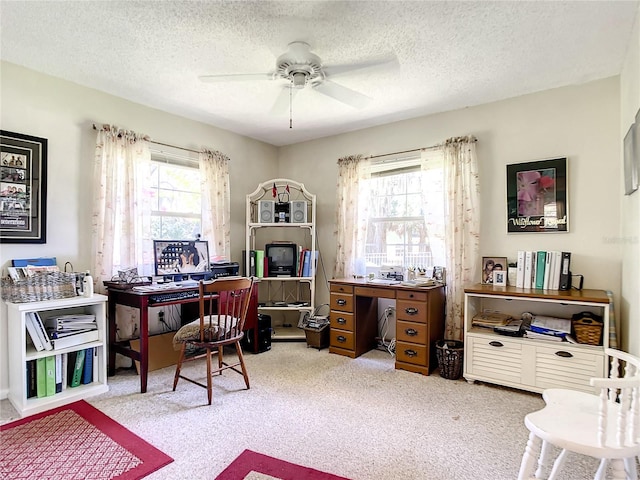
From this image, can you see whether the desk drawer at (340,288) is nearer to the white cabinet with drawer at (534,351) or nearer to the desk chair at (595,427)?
the white cabinet with drawer at (534,351)

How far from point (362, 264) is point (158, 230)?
2.20 meters

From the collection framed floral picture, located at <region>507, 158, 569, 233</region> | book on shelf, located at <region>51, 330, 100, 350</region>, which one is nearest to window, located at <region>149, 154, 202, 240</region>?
book on shelf, located at <region>51, 330, 100, 350</region>

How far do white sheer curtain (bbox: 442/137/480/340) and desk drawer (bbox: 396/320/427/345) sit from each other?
42 centimetres

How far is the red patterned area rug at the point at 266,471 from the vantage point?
66.7 inches

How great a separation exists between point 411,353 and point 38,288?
115 inches

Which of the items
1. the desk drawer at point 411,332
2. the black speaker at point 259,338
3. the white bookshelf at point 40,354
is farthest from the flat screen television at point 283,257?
the white bookshelf at point 40,354

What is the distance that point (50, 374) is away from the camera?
246 cm

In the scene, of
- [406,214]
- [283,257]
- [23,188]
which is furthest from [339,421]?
[23,188]

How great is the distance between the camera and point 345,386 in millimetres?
2824

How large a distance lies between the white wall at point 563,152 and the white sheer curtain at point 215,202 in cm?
204

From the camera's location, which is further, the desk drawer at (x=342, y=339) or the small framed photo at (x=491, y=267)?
the desk drawer at (x=342, y=339)

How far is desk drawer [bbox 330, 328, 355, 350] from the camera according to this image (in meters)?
3.57

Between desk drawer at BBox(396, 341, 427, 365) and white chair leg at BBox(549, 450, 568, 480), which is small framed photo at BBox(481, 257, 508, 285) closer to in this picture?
desk drawer at BBox(396, 341, 427, 365)

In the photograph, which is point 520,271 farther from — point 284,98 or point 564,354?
point 284,98
